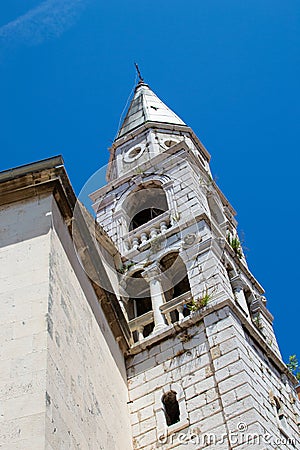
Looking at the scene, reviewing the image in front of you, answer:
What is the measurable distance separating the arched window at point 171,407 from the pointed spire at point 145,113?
10.1m

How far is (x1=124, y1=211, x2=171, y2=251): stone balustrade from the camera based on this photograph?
14.7m

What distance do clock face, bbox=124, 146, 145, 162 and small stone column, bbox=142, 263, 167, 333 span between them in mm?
5039

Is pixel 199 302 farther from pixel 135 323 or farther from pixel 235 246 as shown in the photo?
pixel 235 246

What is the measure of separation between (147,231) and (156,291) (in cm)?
199

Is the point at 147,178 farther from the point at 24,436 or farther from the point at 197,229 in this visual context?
the point at 24,436

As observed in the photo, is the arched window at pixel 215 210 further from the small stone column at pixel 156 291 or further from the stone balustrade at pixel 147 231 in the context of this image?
the small stone column at pixel 156 291

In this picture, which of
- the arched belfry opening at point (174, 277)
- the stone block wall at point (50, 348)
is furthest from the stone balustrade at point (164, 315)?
the stone block wall at point (50, 348)

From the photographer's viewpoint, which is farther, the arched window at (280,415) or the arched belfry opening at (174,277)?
the arched belfry opening at (174,277)

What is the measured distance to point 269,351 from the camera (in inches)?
498

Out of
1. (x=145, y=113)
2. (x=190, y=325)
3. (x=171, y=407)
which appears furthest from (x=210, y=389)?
(x=145, y=113)

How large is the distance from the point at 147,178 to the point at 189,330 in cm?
559

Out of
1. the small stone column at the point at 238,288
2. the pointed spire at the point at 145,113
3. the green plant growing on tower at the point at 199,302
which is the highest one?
the pointed spire at the point at 145,113

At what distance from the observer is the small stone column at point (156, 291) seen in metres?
12.5

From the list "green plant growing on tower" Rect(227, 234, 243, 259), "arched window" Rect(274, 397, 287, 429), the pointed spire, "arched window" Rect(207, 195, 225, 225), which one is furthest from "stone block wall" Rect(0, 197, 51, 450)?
the pointed spire
